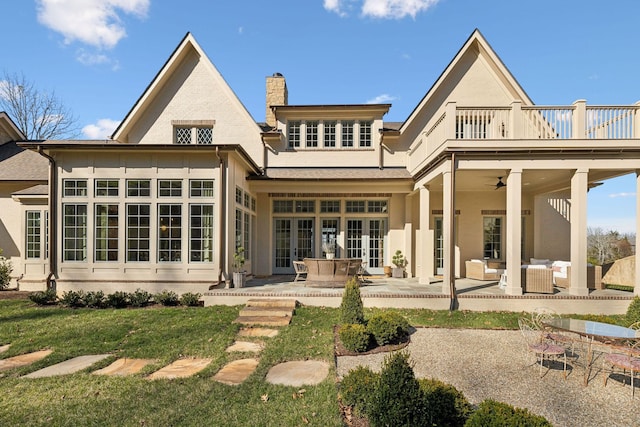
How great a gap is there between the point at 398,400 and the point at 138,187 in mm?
10265

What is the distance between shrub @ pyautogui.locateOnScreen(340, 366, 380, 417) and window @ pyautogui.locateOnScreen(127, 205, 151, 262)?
8512mm

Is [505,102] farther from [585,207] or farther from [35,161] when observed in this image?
[35,161]

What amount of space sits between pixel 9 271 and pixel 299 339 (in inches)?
518

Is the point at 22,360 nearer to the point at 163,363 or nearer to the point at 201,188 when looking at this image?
the point at 163,363

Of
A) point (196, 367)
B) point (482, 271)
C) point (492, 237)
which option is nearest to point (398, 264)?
point (482, 271)

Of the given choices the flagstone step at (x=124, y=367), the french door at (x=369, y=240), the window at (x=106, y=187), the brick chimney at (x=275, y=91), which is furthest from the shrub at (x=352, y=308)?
the brick chimney at (x=275, y=91)

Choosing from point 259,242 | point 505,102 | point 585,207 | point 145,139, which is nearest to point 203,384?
point 259,242

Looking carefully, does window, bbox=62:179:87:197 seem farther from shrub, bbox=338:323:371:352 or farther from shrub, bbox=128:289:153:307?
shrub, bbox=338:323:371:352

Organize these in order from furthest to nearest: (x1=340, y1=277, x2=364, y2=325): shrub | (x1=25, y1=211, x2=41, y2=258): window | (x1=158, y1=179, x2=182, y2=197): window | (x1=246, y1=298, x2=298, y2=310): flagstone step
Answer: (x1=25, y1=211, x2=41, y2=258): window → (x1=158, y1=179, x2=182, y2=197): window → (x1=246, y1=298, x2=298, y2=310): flagstone step → (x1=340, y1=277, x2=364, y2=325): shrub

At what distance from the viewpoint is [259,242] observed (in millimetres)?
14391

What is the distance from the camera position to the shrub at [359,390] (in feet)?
13.7

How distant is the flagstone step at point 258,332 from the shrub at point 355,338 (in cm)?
169

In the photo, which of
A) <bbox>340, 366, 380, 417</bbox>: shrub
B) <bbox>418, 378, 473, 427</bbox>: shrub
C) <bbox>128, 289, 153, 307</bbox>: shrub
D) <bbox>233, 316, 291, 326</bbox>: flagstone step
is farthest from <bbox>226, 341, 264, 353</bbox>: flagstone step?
<bbox>128, 289, 153, 307</bbox>: shrub

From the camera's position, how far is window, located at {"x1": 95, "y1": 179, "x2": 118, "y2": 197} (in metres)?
10.9
